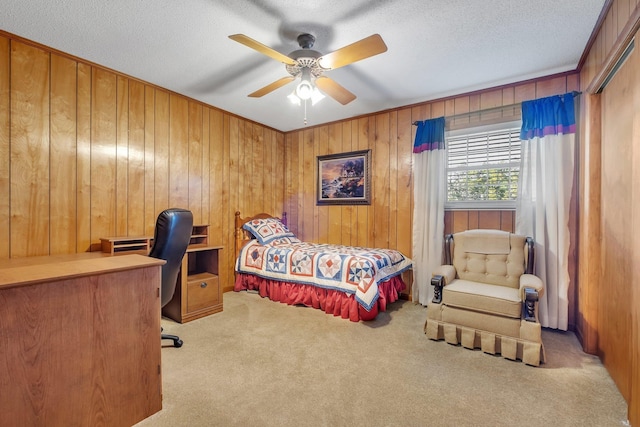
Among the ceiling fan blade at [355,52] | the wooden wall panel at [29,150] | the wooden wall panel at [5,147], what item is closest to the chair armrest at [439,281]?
the ceiling fan blade at [355,52]

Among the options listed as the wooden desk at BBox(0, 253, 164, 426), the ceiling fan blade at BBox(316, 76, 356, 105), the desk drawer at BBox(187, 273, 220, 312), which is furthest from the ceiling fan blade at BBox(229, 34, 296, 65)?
the desk drawer at BBox(187, 273, 220, 312)

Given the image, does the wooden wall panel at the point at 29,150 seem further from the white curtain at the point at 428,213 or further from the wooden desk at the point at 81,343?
the white curtain at the point at 428,213

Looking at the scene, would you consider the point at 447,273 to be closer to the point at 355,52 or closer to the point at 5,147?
the point at 355,52

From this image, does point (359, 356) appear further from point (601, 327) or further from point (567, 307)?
point (567, 307)

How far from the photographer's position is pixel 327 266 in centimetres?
321

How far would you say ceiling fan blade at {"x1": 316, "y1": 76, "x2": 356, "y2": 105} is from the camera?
8.22 ft

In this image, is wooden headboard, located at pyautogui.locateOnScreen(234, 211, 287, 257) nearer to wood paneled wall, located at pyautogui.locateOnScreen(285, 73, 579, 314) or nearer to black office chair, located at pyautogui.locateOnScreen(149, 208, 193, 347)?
wood paneled wall, located at pyautogui.locateOnScreen(285, 73, 579, 314)

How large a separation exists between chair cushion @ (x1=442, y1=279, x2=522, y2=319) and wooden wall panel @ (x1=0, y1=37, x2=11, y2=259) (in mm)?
3666

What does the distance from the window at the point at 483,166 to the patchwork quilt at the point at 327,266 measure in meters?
1.12

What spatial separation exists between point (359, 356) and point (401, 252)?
74.7 inches

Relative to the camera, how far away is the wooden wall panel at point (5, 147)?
228 cm

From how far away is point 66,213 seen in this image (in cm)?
262

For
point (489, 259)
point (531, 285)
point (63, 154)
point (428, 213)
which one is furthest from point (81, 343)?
point (428, 213)

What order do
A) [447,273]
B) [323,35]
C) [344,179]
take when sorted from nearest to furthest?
[323,35]
[447,273]
[344,179]
